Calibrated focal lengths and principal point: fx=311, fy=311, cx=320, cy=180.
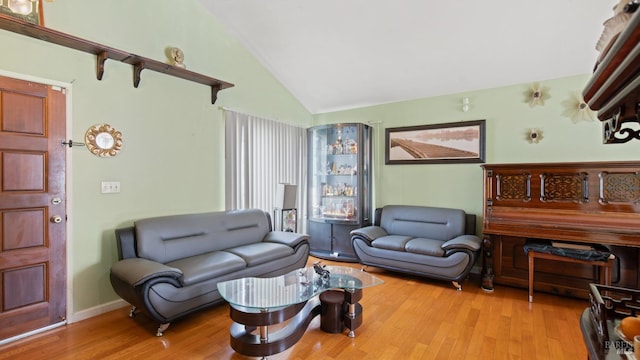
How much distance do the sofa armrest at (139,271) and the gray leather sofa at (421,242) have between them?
2.41 meters

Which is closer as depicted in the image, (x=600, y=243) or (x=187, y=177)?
(x=600, y=243)

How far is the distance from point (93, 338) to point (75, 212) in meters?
1.10

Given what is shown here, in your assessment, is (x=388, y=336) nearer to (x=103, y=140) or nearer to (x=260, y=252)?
(x=260, y=252)

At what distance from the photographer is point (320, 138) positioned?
5289 mm

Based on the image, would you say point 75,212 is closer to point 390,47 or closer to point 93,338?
point 93,338

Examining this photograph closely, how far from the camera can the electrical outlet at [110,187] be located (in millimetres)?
2979

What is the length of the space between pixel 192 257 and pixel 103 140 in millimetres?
1411

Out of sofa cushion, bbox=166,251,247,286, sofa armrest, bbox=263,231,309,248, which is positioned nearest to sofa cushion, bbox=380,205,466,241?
sofa armrest, bbox=263,231,309,248

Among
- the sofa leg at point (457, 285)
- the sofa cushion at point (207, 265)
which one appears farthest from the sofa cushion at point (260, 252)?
the sofa leg at point (457, 285)

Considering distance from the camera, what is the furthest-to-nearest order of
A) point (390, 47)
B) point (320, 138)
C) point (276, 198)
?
1. point (320, 138)
2. point (276, 198)
3. point (390, 47)

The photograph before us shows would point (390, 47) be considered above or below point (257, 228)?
above

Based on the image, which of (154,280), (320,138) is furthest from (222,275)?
(320,138)

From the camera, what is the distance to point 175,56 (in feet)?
11.4

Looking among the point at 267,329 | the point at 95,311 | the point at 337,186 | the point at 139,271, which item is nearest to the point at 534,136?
the point at 337,186
